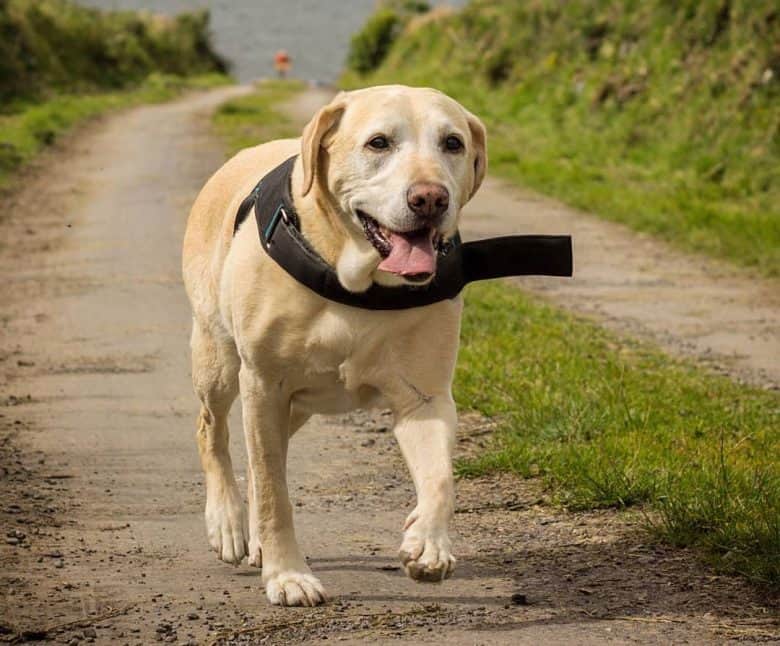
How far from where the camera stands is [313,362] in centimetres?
423

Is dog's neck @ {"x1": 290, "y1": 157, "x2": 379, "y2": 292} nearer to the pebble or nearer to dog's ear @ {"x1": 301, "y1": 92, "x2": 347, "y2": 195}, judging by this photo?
dog's ear @ {"x1": 301, "y1": 92, "x2": 347, "y2": 195}

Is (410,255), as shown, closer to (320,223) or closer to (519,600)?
(320,223)

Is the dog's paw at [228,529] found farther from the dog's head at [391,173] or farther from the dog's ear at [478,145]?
the dog's ear at [478,145]

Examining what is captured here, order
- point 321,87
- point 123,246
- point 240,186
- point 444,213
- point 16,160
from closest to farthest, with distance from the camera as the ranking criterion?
point 444,213, point 240,186, point 123,246, point 16,160, point 321,87

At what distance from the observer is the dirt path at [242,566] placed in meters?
4.00

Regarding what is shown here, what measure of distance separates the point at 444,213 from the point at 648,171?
12221mm

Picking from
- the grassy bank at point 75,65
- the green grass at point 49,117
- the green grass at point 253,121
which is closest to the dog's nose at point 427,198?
the green grass at point 49,117

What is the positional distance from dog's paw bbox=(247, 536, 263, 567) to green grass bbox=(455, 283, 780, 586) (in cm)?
120

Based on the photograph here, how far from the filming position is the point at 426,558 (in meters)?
3.82

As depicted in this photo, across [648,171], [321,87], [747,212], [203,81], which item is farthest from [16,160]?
[203,81]

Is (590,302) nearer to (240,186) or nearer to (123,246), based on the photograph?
(123,246)

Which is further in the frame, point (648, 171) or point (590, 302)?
point (648, 171)

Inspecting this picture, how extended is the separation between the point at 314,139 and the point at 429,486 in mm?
1015

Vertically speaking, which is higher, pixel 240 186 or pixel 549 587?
pixel 240 186
